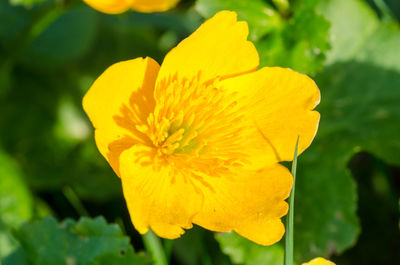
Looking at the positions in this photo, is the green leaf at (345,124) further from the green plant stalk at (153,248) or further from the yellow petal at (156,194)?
the yellow petal at (156,194)

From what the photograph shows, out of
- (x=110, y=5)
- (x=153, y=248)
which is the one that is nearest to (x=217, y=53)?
(x=110, y=5)

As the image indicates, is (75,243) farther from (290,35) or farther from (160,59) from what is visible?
(160,59)

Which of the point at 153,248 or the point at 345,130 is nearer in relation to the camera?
the point at 153,248

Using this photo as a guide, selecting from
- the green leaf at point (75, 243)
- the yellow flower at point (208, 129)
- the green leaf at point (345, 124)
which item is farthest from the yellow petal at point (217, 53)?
the green leaf at point (345, 124)

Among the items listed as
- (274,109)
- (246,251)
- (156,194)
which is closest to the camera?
(156,194)

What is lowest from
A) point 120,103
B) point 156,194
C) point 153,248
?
point 153,248

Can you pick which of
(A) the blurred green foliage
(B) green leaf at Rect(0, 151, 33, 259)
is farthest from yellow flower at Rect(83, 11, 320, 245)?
(B) green leaf at Rect(0, 151, 33, 259)
